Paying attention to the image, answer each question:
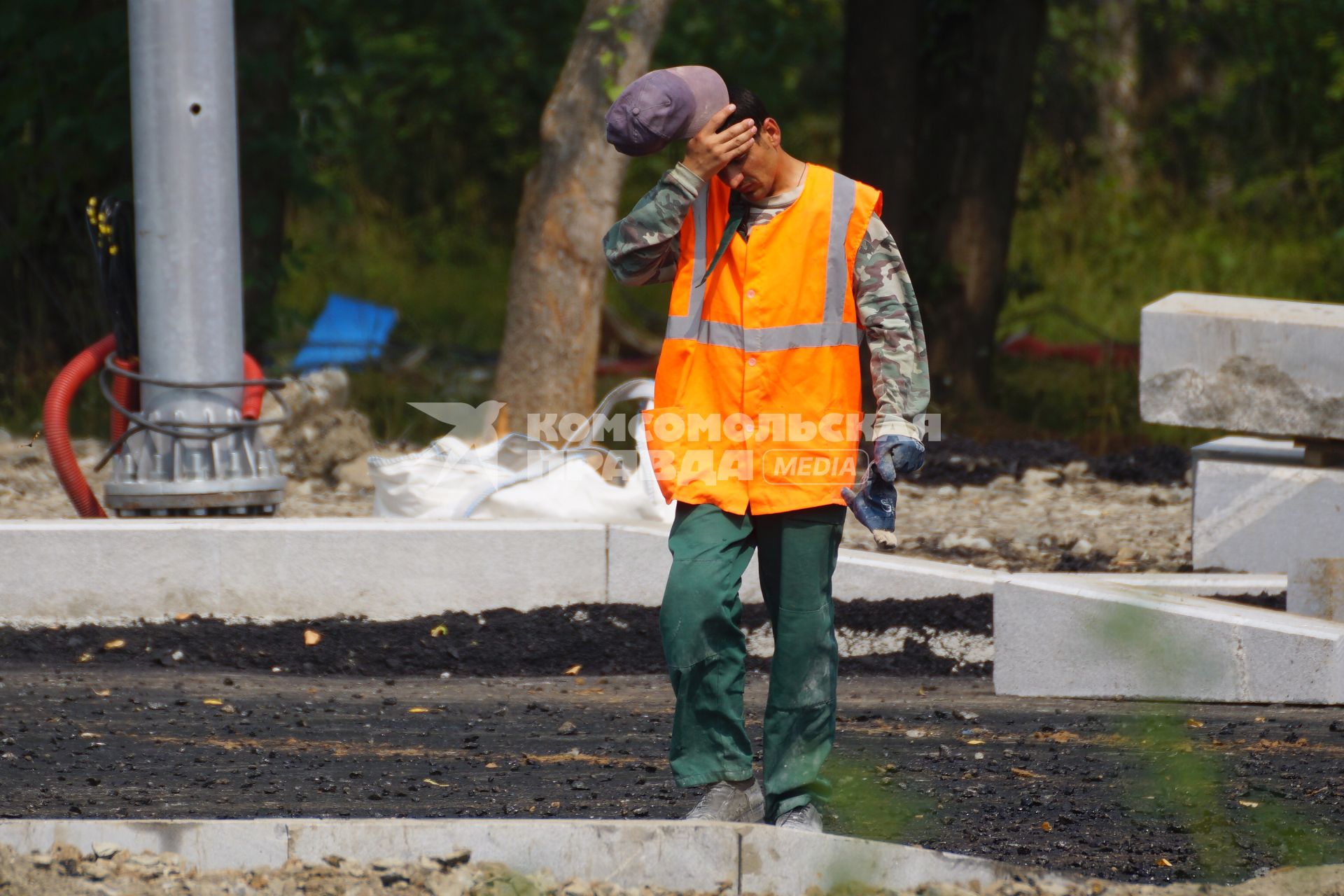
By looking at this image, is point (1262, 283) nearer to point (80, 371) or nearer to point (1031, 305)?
point (1031, 305)

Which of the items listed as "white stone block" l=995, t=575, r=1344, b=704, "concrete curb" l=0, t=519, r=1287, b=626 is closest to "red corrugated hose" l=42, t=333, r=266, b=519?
"concrete curb" l=0, t=519, r=1287, b=626

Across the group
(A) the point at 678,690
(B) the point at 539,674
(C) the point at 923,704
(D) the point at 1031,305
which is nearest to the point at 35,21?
(B) the point at 539,674

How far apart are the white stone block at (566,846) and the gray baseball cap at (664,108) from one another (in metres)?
1.42

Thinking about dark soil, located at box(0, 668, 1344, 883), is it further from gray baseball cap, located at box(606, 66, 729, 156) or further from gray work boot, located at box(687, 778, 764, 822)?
gray baseball cap, located at box(606, 66, 729, 156)

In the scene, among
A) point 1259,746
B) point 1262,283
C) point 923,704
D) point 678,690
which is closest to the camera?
point 678,690

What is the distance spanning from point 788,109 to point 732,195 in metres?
16.4

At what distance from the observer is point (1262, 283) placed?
16750mm

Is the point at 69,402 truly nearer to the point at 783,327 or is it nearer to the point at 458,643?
the point at 458,643

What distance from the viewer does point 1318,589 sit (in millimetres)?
5465

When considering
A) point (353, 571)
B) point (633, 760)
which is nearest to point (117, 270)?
point (353, 571)

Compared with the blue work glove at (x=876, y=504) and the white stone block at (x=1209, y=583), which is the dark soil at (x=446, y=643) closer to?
the white stone block at (x=1209, y=583)

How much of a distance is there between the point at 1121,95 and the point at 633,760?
855 inches

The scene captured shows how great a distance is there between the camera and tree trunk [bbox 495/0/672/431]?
8766 mm

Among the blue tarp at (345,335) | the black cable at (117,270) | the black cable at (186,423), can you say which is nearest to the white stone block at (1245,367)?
the black cable at (186,423)
